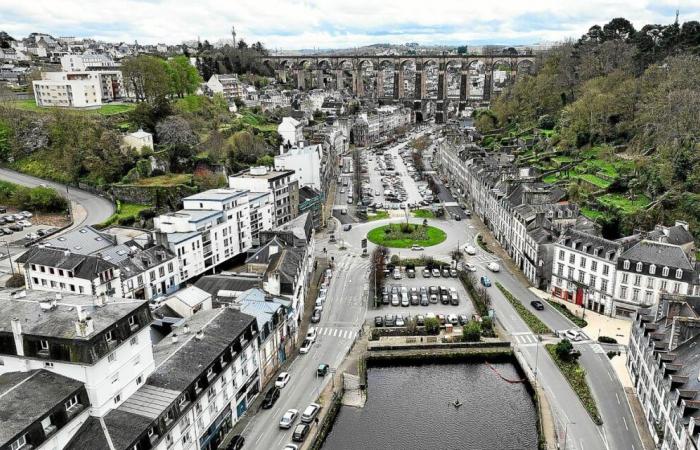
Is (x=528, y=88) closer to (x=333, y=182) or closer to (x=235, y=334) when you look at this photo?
(x=333, y=182)

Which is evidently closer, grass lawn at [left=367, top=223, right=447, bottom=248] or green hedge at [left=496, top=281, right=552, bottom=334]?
green hedge at [left=496, top=281, right=552, bottom=334]

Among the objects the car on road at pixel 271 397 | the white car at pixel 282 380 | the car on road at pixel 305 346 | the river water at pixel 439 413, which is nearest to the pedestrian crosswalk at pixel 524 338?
the river water at pixel 439 413

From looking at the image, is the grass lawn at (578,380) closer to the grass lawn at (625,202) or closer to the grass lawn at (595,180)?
the grass lawn at (625,202)

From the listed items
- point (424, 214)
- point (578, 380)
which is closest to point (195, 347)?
point (578, 380)

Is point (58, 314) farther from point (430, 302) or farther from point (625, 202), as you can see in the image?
point (625, 202)

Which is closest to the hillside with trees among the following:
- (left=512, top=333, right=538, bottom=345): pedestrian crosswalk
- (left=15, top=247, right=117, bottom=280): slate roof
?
(left=512, top=333, right=538, bottom=345): pedestrian crosswalk

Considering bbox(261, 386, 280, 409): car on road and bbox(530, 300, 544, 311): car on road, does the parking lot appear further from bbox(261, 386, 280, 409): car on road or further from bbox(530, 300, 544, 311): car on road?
bbox(261, 386, 280, 409): car on road
